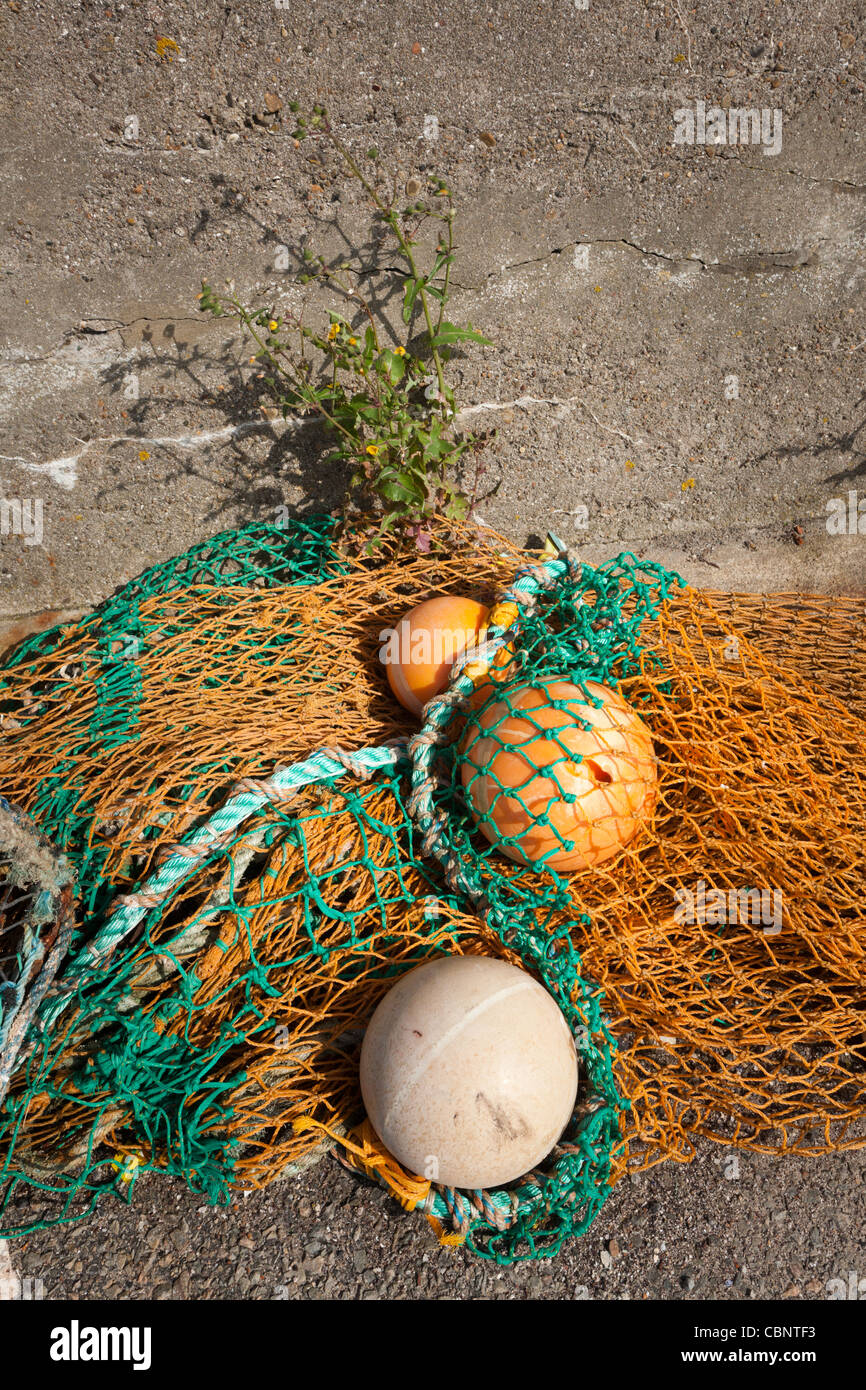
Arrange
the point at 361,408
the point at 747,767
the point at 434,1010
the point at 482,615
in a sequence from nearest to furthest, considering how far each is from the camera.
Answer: the point at 434,1010
the point at 747,767
the point at 482,615
the point at 361,408

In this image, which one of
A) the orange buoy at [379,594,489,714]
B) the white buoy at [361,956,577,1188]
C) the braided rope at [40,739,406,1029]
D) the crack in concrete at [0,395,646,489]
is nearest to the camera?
the white buoy at [361,956,577,1188]

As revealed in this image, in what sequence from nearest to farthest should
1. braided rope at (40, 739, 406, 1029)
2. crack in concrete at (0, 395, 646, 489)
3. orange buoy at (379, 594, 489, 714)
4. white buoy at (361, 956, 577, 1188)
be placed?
white buoy at (361, 956, 577, 1188) < braided rope at (40, 739, 406, 1029) < orange buoy at (379, 594, 489, 714) < crack in concrete at (0, 395, 646, 489)

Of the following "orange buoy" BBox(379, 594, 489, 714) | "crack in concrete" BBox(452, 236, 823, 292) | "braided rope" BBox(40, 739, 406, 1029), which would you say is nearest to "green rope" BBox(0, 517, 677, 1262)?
"braided rope" BBox(40, 739, 406, 1029)

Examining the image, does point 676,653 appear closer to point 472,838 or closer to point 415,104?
point 472,838

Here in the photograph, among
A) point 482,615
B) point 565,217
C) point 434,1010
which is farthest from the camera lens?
point 565,217

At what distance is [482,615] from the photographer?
298 cm

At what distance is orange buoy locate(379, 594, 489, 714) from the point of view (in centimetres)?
293

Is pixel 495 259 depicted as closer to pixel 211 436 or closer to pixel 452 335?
pixel 452 335

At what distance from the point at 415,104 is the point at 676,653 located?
7.77 feet

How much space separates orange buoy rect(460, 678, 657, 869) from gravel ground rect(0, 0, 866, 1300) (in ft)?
4.60

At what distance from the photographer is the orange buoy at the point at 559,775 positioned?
2465mm

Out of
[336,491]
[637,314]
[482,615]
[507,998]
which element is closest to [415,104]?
[637,314]

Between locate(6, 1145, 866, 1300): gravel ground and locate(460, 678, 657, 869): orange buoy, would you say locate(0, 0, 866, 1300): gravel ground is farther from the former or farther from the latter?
locate(6, 1145, 866, 1300): gravel ground

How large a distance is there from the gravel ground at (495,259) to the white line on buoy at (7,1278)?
235 centimetres
